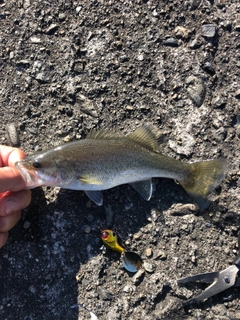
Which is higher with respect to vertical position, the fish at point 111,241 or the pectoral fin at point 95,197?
the pectoral fin at point 95,197

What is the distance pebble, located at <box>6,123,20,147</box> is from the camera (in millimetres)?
3957

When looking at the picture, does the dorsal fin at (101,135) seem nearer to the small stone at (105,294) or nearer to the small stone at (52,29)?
the small stone at (52,29)

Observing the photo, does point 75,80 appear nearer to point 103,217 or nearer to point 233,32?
point 103,217

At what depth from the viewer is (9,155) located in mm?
3688

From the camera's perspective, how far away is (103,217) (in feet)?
12.3

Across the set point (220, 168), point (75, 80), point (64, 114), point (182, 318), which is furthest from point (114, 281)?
point (75, 80)

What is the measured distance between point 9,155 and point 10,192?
435 mm

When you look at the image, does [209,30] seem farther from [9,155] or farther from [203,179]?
[9,155]

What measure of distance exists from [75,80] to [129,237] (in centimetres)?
187

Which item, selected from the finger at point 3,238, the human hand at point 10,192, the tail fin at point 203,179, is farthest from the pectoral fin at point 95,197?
the finger at point 3,238

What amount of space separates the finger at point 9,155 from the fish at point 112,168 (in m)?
0.24

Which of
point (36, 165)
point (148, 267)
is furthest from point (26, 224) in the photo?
point (148, 267)

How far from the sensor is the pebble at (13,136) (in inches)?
156

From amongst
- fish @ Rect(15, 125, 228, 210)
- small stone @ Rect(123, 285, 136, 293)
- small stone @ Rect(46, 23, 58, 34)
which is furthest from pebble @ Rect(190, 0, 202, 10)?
small stone @ Rect(123, 285, 136, 293)
